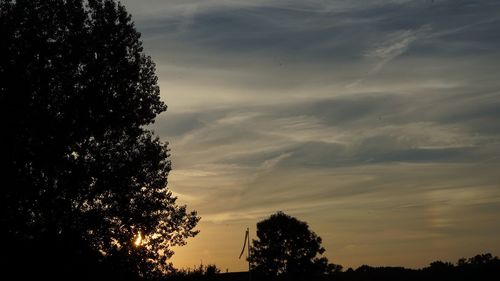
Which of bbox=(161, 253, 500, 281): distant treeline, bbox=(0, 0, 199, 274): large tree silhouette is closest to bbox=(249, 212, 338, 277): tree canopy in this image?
bbox=(161, 253, 500, 281): distant treeline

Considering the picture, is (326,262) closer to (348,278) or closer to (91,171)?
(348,278)

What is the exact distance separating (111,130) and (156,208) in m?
5.67

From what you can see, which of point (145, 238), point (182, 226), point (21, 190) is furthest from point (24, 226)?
point (182, 226)

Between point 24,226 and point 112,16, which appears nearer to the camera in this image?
point 24,226

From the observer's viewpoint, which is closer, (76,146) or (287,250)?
(76,146)

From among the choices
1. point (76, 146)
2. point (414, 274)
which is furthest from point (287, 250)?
point (76, 146)

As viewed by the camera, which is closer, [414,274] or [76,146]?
[76,146]

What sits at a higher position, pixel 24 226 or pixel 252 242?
pixel 252 242

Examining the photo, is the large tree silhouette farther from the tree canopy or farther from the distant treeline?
Answer: the tree canopy

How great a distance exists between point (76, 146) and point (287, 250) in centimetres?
9406

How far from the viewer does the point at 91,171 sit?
3491 centimetres

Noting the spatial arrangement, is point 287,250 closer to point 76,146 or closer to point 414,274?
point 414,274

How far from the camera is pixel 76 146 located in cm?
3494

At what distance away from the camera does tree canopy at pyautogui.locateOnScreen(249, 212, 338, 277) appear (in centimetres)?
12238
